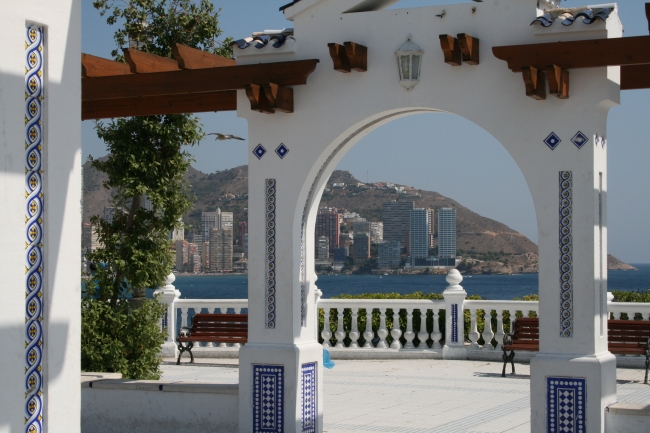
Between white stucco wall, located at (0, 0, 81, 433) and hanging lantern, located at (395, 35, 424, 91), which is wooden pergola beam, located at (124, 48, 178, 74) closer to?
hanging lantern, located at (395, 35, 424, 91)

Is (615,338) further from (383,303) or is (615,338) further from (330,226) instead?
(330,226)

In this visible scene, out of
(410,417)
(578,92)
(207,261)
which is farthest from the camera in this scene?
(207,261)

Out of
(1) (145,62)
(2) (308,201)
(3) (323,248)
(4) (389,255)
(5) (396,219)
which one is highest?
(5) (396,219)

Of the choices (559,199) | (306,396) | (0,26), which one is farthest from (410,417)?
(0,26)

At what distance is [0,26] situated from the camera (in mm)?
3523

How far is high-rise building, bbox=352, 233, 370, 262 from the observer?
260 ft

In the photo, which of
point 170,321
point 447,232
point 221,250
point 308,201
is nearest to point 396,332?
point 170,321

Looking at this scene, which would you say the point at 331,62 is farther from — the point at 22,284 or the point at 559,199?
the point at 22,284

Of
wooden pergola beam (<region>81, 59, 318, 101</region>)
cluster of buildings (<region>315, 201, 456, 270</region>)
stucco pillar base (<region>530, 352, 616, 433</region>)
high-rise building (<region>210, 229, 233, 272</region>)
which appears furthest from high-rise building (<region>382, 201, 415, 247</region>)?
stucco pillar base (<region>530, 352, 616, 433</region>)

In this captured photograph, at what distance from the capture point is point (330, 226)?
80625 millimetres

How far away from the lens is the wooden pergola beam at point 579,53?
20.4 ft

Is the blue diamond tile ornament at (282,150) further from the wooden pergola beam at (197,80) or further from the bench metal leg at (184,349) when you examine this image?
the bench metal leg at (184,349)

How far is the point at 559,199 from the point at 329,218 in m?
73.7

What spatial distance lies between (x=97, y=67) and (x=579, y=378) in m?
4.80
